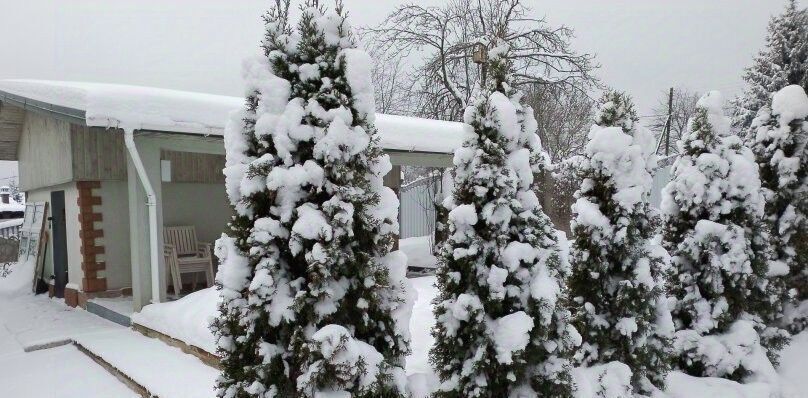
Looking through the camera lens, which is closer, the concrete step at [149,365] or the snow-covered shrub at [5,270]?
the concrete step at [149,365]

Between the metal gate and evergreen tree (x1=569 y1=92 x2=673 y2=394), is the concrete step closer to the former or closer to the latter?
evergreen tree (x1=569 y1=92 x2=673 y2=394)

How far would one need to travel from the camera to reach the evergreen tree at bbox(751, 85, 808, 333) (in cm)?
639

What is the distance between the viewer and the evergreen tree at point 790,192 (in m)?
6.39

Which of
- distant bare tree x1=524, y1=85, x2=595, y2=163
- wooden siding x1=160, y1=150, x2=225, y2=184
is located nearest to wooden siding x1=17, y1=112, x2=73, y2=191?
wooden siding x1=160, y1=150, x2=225, y2=184

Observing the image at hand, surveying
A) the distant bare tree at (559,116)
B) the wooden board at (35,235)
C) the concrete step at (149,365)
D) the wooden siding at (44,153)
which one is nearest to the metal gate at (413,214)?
the distant bare tree at (559,116)

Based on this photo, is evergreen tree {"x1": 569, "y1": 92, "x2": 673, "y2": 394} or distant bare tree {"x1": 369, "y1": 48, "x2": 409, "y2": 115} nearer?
evergreen tree {"x1": 569, "y1": 92, "x2": 673, "y2": 394}

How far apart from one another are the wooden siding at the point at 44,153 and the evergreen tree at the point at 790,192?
9248 millimetres

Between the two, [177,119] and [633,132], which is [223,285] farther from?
[177,119]

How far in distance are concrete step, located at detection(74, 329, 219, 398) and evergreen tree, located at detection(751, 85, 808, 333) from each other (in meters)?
6.58

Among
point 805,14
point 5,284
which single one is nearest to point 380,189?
point 5,284

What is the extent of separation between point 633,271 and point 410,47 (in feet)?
41.6

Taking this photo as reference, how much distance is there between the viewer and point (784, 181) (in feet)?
21.1

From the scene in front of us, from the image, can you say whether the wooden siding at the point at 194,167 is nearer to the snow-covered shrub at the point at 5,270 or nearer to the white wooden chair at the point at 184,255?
the white wooden chair at the point at 184,255

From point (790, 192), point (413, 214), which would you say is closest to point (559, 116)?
point (413, 214)
